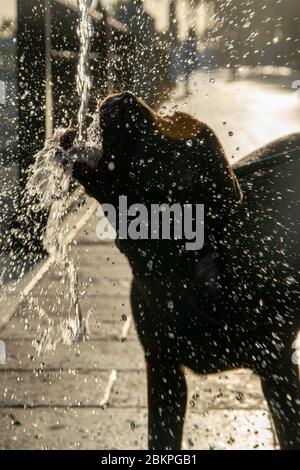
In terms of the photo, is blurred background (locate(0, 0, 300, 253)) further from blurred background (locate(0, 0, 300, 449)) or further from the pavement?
the pavement

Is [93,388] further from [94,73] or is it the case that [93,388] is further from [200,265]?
[94,73]

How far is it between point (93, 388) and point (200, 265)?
1.66 meters

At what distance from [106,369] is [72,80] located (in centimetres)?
544

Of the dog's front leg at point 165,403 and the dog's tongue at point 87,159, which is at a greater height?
the dog's tongue at point 87,159

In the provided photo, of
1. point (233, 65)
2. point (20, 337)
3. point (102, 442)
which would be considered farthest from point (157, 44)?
point (233, 65)

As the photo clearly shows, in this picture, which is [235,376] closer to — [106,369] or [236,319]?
[106,369]

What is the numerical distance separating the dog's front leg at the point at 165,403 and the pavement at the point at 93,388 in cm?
35

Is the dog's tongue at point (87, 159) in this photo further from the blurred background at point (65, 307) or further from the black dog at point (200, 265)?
the blurred background at point (65, 307)

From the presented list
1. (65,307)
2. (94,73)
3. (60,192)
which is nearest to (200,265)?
(60,192)

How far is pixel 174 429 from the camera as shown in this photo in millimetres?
3209

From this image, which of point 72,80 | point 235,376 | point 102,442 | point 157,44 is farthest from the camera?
point 157,44

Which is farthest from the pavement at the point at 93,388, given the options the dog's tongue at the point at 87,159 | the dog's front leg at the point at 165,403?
the dog's tongue at the point at 87,159

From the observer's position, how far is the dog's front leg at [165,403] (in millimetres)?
3150

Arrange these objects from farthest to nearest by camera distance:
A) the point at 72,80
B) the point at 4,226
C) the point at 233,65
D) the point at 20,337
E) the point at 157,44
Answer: the point at 233,65 < the point at 157,44 < the point at 72,80 < the point at 4,226 < the point at 20,337
